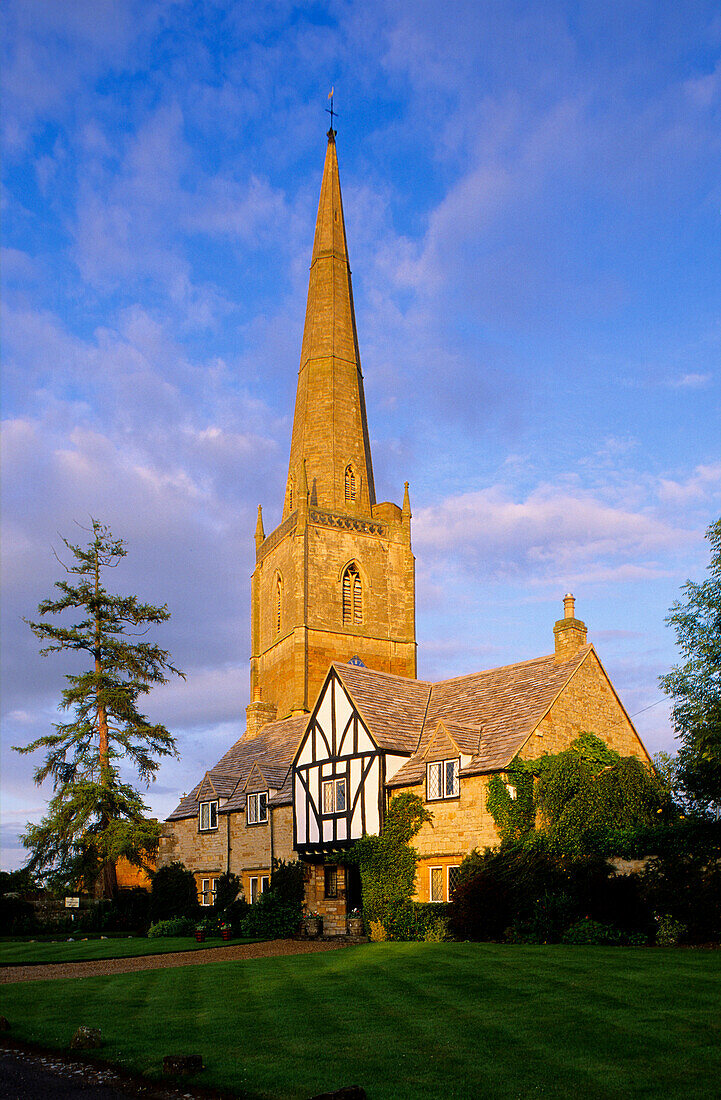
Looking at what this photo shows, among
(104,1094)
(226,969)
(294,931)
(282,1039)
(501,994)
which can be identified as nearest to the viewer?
(104,1094)

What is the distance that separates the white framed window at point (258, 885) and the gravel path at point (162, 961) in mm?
6761

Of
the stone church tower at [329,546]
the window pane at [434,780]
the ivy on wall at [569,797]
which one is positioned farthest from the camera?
the stone church tower at [329,546]

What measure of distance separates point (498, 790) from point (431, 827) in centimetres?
310

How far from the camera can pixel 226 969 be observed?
802 inches

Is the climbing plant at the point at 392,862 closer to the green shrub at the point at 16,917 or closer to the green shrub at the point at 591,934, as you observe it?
the green shrub at the point at 591,934

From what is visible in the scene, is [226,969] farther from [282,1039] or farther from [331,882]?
[331,882]

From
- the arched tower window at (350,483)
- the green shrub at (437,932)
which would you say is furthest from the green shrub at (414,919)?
the arched tower window at (350,483)

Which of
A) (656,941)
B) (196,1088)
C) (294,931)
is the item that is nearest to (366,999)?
(196,1088)

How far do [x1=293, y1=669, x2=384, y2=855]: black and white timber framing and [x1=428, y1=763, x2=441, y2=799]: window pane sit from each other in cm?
203

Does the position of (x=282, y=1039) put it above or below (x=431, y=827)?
below

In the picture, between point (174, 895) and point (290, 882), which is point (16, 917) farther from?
point (290, 882)

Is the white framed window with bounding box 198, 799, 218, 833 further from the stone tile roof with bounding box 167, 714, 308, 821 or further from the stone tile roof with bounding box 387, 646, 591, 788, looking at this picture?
the stone tile roof with bounding box 387, 646, 591, 788

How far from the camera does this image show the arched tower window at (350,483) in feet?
199

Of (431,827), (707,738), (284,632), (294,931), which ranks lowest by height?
(294,931)
